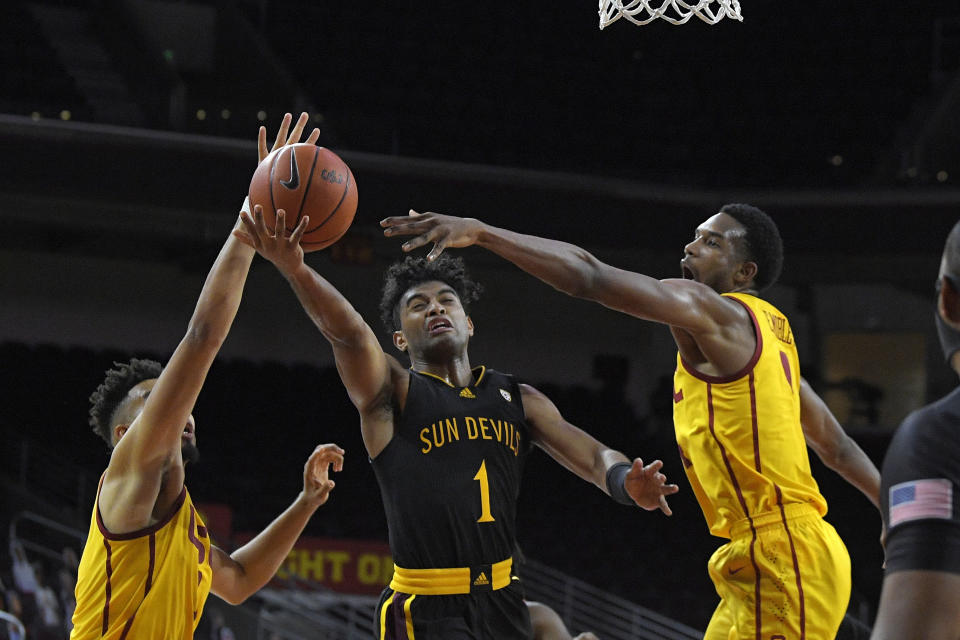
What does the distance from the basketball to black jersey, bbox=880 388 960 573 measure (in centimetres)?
221

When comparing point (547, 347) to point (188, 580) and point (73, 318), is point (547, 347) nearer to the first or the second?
point (73, 318)

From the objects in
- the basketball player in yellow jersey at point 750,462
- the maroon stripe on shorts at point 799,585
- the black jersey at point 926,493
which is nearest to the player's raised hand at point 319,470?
the basketball player in yellow jersey at point 750,462

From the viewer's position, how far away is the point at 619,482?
3758 mm

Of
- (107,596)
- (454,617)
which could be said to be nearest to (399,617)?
(454,617)

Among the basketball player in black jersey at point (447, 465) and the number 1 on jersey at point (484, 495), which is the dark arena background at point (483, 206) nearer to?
the basketball player in black jersey at point (447, 465)

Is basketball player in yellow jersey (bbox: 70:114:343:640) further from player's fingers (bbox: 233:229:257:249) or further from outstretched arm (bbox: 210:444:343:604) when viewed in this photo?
outstretched arm (bbox: 210:444:343:604)

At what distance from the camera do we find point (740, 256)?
165 inches

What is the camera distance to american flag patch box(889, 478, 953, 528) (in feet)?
5.39

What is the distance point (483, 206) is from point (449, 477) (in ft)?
31.0

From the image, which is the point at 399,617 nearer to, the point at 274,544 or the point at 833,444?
the point at 274,544

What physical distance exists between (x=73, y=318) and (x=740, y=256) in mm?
12393

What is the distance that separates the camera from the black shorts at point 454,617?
3707 mm

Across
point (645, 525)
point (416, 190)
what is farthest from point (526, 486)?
point (416, 190)

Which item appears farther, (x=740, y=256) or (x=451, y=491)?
(x=740, y=256)
